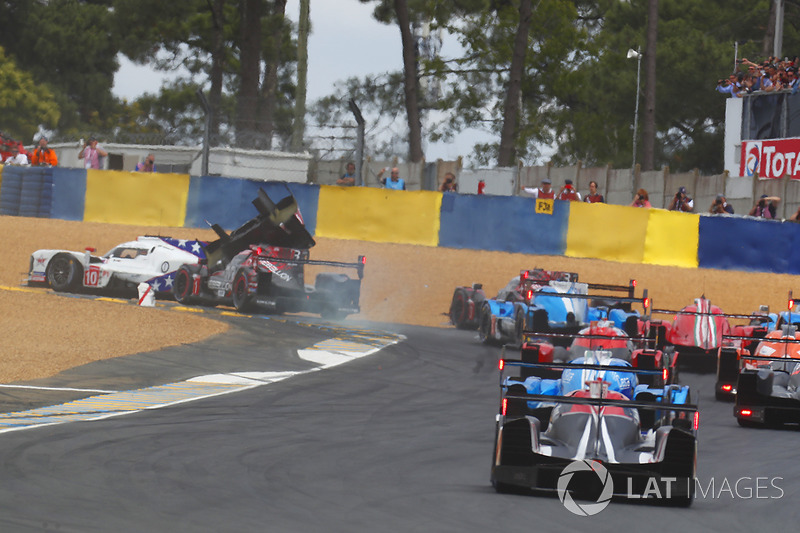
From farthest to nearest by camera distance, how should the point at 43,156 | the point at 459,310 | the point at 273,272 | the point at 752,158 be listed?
the point at 752,158 < the point at 43,156 < the point at 459,310 < the point at 273,272

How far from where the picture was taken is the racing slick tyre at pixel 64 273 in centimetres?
2444

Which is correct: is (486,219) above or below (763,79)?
below

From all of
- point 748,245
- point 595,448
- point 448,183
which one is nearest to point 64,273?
point 448,183

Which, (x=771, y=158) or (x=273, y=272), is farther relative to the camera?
(x=771, y=158)

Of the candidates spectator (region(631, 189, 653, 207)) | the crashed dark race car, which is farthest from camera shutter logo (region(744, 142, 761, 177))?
the crashed dark race car

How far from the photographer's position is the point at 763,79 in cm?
3475

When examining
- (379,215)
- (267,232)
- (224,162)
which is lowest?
(267,232)

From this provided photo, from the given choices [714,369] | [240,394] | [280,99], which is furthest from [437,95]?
[240,394]

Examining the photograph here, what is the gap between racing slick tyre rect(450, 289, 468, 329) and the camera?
23.0 metres

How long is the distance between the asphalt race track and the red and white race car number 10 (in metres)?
8.57

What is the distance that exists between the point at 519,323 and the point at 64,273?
964 cm

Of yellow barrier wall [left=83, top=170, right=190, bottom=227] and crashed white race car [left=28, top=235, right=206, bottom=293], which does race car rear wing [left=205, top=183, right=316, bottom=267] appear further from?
yellow barrier wall [left=83, top=170, right=190, bottom=227]

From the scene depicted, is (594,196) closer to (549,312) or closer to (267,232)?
(549,312)

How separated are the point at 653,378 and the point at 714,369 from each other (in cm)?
729
